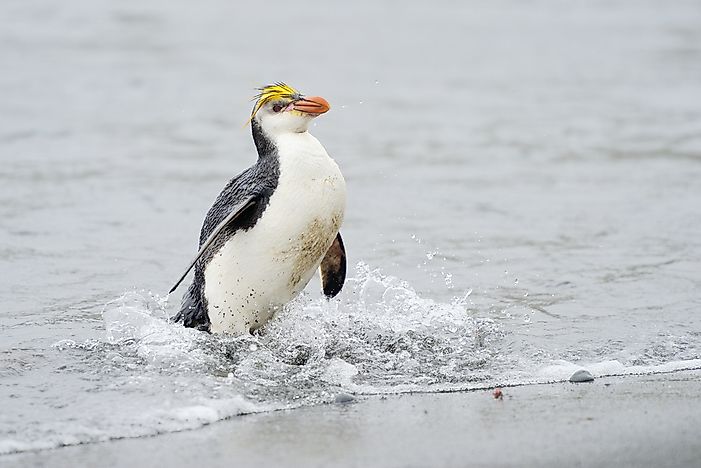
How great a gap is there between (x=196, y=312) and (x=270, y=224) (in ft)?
2.07

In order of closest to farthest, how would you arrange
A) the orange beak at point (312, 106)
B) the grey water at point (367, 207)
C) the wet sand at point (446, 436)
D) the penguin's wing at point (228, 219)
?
the wet sand at point (446, 436), the grey water at point (367, 207), the penguin's wing at point (228, 219), the orange beak at point (312, 106)

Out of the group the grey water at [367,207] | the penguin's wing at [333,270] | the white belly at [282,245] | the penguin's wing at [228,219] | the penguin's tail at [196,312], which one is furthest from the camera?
the penguin's wing at [333,270]

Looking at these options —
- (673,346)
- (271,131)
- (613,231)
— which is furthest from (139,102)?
(673,346)

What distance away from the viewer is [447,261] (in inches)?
294

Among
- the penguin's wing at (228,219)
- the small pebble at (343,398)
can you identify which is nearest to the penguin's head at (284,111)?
the penguin's wing at (228,219)

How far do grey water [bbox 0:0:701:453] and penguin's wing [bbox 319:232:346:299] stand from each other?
0.31 ft

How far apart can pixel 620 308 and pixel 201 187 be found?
462 cm

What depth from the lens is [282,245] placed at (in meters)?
5.38

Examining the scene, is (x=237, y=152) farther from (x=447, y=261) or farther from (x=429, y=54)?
(x=429, y=54)

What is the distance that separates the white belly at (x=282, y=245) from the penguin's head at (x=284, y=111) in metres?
0.06

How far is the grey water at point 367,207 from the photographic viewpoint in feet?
16.6

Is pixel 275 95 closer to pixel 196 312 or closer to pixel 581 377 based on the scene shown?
pixel 196 312

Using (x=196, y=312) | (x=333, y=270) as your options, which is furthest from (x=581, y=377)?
(x=196, y=312)

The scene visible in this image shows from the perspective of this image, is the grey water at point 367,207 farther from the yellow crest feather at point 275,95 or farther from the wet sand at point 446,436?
the yellow crest feather at point 275,95
